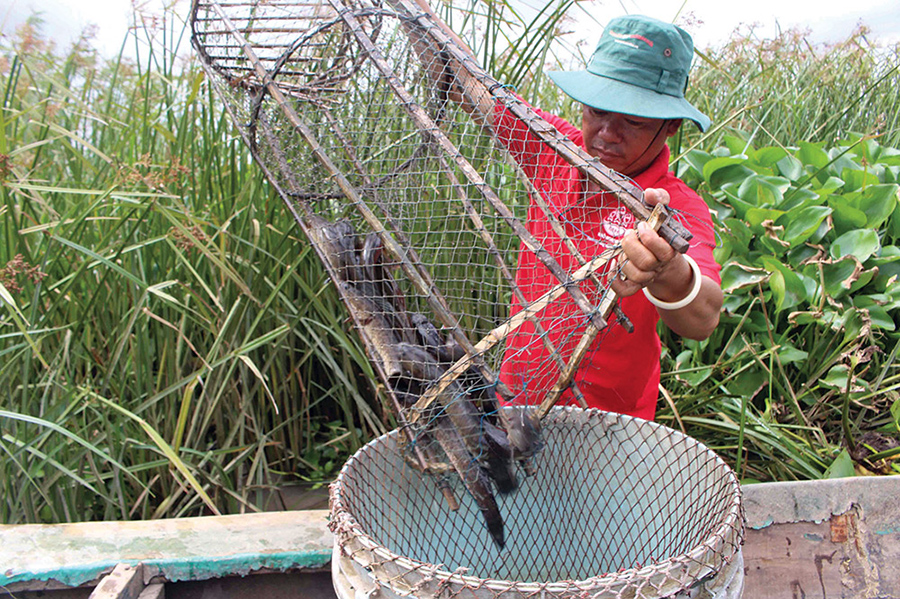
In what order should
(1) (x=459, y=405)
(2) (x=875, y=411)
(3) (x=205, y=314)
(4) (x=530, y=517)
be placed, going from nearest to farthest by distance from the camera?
1. (1) (x=459, y=405)
2. (4) (x=530, y=517)
3. (3) (x=205, y=314)
4. (2) (x=875, y=411)

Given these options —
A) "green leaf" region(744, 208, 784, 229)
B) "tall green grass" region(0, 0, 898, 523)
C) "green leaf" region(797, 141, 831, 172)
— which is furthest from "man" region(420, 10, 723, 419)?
"green leaf" region(797, 141, 831, 172)

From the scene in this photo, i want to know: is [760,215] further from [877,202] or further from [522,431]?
[522,431]

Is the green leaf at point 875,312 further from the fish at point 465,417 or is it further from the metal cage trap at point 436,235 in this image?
the fish at point 465,417

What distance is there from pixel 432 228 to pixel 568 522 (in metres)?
0.82

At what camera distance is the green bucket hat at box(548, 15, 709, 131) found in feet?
3.82

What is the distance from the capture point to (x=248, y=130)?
140cm

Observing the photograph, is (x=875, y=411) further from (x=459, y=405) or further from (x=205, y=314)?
(x=205, y=314)

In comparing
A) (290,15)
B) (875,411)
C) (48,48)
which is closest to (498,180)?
(290,15)

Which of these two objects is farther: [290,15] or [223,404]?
[223,404]

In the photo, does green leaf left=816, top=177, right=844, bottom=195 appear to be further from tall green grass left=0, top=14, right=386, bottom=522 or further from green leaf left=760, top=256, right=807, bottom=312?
tall green grass left=0, top=14, right=386, bottom=522

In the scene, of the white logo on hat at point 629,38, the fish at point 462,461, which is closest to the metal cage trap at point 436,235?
the fish at point 462,461

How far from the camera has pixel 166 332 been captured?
1638mm

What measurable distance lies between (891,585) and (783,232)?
3.37 ft

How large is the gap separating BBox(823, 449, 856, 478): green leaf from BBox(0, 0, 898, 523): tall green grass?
0.33 ft
